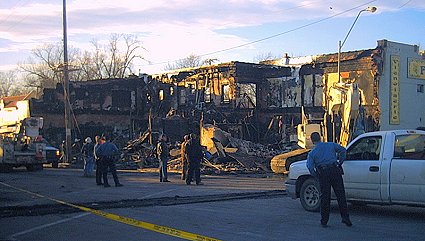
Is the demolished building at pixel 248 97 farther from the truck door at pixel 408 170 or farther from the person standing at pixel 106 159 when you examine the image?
the truck door at pixel 408 170

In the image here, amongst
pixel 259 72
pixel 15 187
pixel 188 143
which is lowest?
pixel 15 187

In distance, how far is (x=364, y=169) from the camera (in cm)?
1184

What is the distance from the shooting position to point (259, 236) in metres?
9.62

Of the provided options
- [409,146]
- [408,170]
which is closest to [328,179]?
A: [408,170]

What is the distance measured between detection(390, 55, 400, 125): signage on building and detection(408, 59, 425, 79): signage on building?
1930 mm

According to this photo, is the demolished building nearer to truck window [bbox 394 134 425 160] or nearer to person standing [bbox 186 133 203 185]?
person standing [bbox 186 133 203 185]

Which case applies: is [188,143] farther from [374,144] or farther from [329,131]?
[374,144]

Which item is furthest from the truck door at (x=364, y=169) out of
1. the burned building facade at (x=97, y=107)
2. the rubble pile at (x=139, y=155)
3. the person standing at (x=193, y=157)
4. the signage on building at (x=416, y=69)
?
the signage on building at (x=416, y=69)

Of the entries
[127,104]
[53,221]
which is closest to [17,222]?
[53,221]

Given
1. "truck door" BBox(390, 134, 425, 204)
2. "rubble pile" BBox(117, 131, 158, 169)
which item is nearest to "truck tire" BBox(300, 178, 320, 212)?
"truck door" BBox(390, 134, 425, 204)

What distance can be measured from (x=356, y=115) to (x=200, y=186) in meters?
7.23

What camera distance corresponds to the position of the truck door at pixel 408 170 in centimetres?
1088

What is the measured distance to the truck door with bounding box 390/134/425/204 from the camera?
1088cm

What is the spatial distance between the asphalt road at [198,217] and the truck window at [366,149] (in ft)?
4.05
